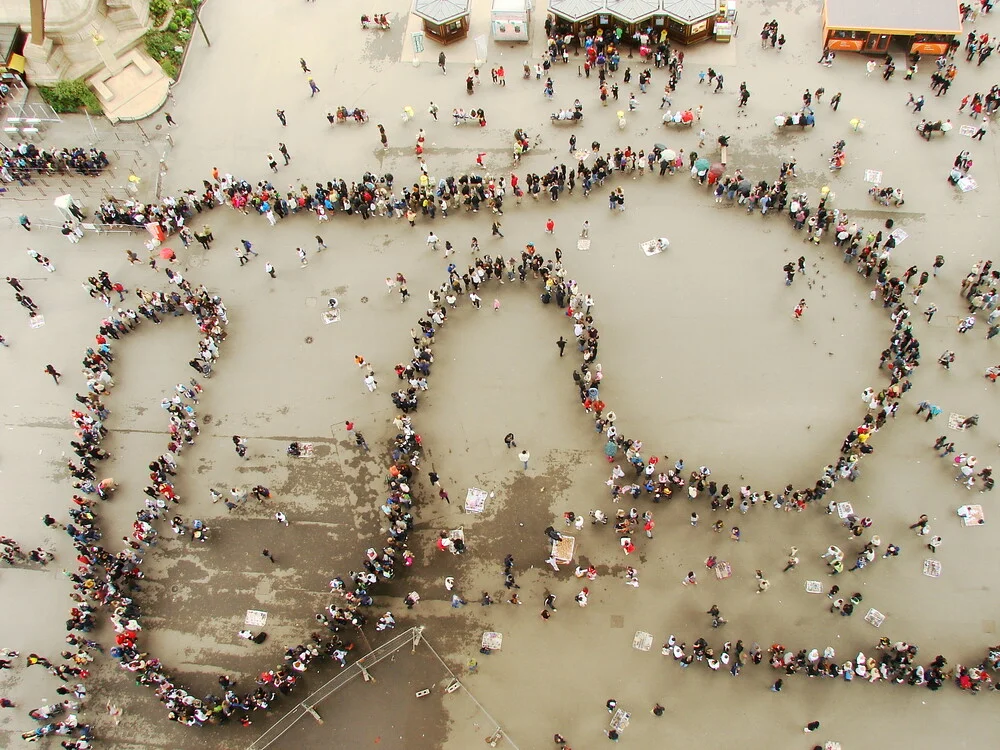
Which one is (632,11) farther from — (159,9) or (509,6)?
(159,9)

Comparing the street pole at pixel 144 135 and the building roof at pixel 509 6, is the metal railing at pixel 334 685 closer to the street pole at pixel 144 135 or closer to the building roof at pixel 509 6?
the street pole at pixel 144 135

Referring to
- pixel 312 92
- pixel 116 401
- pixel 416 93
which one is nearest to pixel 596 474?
pixel 116 401

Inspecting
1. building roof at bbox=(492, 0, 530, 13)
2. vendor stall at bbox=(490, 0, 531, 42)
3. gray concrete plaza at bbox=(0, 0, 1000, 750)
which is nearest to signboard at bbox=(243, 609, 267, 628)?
gray concrete plaza at bbox=(0, 0, 1000, 750)

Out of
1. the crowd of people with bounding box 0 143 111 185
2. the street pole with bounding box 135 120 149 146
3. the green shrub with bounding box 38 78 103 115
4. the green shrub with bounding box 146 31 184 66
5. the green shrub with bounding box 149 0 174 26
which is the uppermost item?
the green shrub with bounding box 149 0 174 26

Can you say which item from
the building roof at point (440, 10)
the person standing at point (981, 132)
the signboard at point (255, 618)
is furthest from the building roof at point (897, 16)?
the signboard at point (255, 618)

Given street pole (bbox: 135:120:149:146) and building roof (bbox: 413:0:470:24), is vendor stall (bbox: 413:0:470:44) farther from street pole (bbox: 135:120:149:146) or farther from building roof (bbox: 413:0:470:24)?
street pole (bbox: 135:120:149:146)

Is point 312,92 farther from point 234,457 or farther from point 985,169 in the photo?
point 985,169
